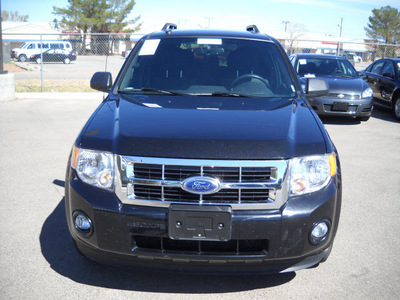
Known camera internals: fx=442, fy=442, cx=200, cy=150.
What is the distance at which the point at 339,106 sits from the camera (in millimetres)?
9891

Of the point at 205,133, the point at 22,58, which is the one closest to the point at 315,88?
the point at 205,133

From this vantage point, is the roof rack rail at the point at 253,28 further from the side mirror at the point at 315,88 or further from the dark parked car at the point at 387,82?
the dark parked car at the point at 387,82

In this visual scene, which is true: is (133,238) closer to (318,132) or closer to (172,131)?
(172,131)

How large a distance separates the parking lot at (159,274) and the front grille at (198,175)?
2.48ft

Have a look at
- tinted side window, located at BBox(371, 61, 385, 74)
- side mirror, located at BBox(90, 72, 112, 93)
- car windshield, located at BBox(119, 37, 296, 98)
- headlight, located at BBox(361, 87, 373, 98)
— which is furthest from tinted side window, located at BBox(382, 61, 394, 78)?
side mirror, located at BBox(90, 72, 112, 93)

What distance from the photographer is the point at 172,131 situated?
2.83 m

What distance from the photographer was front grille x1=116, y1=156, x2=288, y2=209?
264 centimetres

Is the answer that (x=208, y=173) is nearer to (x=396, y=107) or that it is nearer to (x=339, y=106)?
(x=339, y=106)

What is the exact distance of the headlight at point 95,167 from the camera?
2750 millimetres

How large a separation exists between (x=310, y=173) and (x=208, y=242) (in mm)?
770

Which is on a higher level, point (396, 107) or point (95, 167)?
point (95, 167)

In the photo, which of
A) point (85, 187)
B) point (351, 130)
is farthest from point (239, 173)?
point (351, 130)

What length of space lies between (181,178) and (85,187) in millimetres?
635

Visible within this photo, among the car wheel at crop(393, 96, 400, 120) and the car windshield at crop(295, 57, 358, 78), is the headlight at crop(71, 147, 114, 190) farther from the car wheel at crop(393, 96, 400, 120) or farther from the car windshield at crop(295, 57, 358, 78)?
the car wheel at crop(393, 96, 400, 120)
